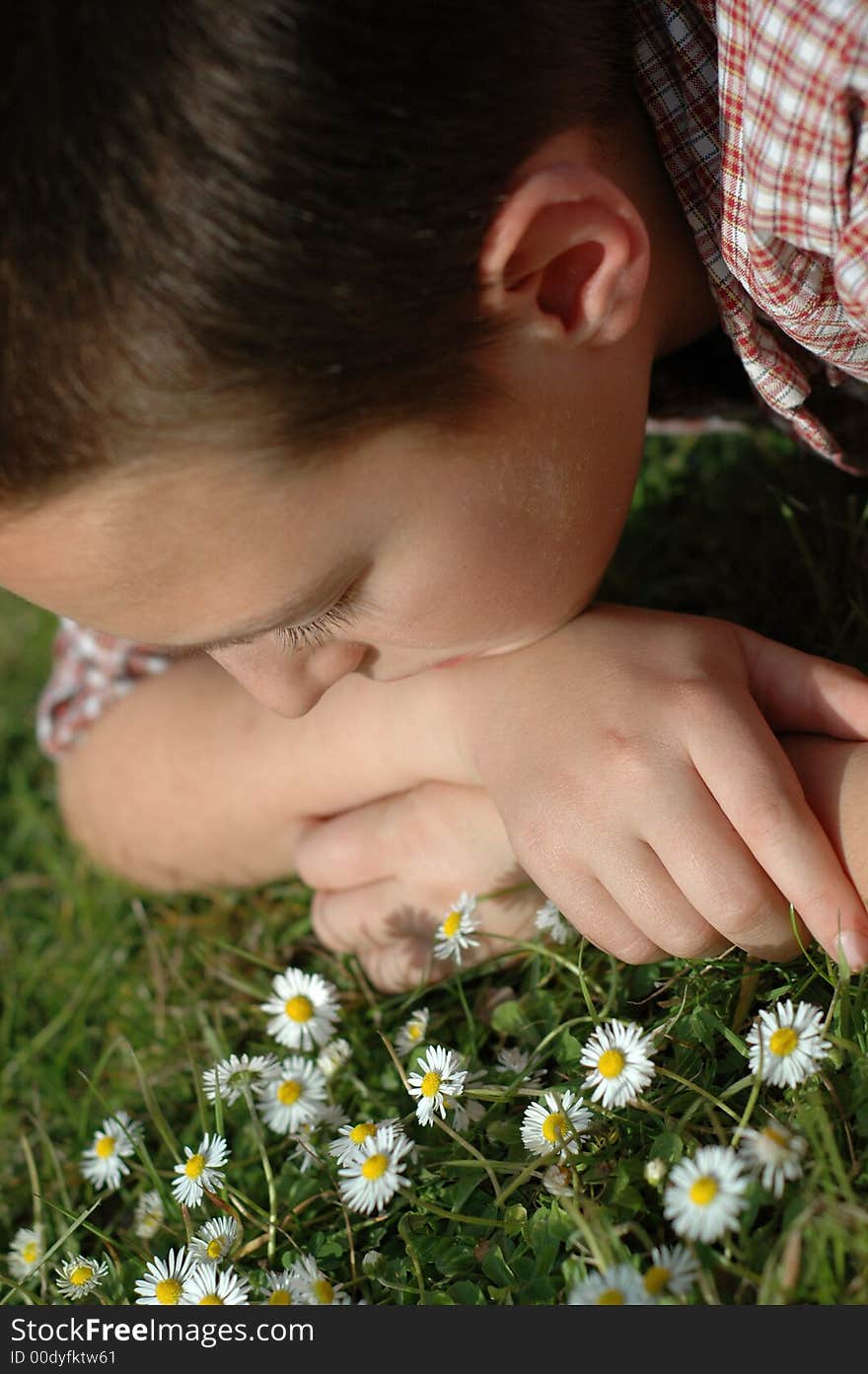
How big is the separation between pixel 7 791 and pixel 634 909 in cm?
139

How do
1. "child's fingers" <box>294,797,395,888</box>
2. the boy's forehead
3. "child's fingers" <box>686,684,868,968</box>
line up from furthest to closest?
"child's fingers" <box>294,797,395,888</box> → "child's fingers" <box>686,684,868,968</box> → the boy's forehead

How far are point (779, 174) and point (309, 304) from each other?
418 mm

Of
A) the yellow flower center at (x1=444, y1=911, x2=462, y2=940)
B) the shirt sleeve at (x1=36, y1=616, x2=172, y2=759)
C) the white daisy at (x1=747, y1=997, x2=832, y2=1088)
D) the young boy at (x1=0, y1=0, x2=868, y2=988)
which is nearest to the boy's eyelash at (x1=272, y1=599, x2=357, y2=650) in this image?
the young boy at (x1=0, y1=0, x2=868, y2=988)

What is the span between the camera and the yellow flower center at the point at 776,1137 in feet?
3.14

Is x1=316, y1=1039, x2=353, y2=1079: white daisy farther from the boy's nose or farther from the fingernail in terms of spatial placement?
the fingernail

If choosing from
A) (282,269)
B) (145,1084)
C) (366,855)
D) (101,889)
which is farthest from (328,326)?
(101,889)

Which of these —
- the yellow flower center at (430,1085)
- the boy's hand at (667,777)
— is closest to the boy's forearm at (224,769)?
the boy's hand at (667,777)

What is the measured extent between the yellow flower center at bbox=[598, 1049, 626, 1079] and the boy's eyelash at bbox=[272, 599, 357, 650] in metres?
0.45

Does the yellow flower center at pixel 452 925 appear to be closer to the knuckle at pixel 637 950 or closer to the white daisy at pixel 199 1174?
the knuckle at pixel 637 950

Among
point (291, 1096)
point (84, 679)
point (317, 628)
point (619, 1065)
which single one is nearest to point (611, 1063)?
point (619, 1065)

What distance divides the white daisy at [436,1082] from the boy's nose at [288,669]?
371 millimetres

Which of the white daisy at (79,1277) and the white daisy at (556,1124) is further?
the white daisy at (79,1277)

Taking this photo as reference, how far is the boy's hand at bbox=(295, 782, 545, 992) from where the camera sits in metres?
1.45

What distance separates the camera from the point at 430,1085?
47.0 inches
